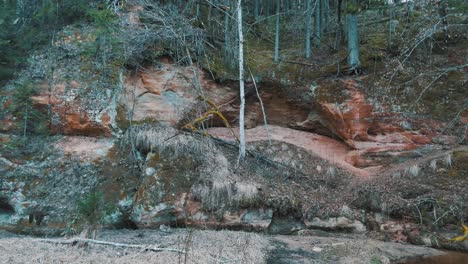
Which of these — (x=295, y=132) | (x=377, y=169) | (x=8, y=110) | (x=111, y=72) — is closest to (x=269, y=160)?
(x=295, y=132)

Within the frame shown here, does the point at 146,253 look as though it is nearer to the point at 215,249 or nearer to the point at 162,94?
the point at 215,249

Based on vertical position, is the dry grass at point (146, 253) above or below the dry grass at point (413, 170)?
below

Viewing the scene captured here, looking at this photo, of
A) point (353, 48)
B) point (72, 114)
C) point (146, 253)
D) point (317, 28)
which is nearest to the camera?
point (146, 253)

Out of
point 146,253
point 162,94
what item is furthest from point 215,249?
point 162,94

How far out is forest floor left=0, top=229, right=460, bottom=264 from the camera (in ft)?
19.1

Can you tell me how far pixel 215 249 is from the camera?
22.0 feet

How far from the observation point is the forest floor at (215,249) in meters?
5.84

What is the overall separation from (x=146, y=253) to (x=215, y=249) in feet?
4.18

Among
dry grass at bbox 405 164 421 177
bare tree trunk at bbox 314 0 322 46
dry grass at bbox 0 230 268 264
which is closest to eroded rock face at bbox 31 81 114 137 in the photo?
dry grass at bbox 0 230 268 264

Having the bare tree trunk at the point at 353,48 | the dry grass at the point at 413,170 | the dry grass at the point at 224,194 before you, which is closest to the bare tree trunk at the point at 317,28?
the bare tree trunk at the point at 353,48

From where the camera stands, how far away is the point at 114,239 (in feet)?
23.0

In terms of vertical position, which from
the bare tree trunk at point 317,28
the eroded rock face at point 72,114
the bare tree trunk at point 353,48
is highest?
the bare tree trunk at point 317,28

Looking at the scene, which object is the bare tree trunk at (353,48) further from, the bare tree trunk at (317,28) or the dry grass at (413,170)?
the dry grass at (413,170)

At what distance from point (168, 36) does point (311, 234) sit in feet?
22.6
